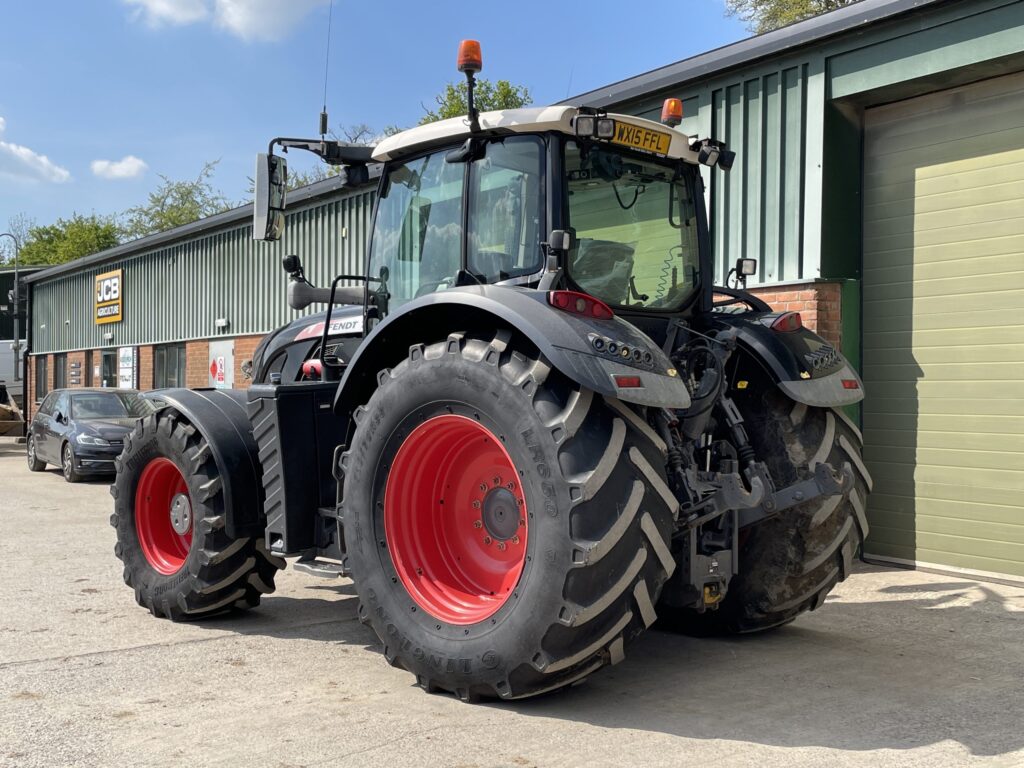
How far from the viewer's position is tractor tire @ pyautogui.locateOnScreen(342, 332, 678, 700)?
4.06 meters

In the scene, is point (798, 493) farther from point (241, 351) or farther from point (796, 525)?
point (241, 351)

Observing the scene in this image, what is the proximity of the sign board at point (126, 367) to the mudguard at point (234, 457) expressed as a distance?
1921 cm

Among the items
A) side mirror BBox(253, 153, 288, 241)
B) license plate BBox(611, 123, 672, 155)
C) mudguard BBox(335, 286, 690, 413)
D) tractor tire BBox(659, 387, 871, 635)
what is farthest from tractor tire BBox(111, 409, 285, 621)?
license plate BBox(611, 123, 672, 155)

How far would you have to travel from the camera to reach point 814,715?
433 cm

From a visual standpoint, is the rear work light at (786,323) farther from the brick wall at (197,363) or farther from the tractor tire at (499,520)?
the brick wall at (197,363)

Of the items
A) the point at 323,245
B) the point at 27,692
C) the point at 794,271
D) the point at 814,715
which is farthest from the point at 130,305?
the point at 814,715

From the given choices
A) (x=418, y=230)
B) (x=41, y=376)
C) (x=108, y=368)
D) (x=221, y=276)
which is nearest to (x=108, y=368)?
(x=108, y=368)

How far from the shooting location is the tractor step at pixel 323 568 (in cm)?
515

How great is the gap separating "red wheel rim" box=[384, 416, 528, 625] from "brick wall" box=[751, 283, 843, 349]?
442cm

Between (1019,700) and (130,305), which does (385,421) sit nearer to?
(1019,700)

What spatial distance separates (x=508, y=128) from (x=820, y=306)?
436 centimetres

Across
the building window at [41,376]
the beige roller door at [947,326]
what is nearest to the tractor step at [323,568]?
the beige roller door at [947,326]

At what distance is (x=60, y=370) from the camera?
2967 centimetres

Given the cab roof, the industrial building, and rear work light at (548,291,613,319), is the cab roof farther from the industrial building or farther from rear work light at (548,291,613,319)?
the industrial building
